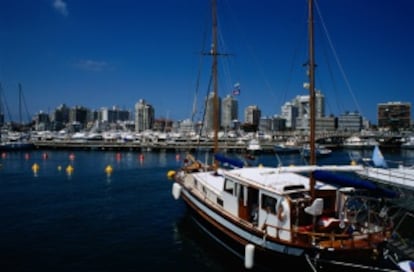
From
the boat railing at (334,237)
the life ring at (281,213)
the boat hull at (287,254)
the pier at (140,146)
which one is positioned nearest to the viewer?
the boat hull at (287,254)

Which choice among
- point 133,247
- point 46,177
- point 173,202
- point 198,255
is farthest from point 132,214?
point 46,177

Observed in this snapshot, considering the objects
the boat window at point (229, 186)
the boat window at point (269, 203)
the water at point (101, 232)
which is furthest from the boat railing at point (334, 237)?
the boat window at point (229, 186)

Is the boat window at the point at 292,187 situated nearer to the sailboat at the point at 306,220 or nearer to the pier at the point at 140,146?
the sailboat at the point at 306,220

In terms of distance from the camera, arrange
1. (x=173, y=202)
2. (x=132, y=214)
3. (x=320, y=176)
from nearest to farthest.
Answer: (x=320, y=176) < (x=132, y=214) < (x=173, y=202)

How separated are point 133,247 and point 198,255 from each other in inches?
160

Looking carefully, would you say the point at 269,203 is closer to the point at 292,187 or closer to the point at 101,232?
the point at 292,187

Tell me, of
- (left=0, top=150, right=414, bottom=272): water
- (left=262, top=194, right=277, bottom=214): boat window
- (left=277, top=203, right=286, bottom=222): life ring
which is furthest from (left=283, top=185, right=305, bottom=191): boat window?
(left=0, top=150, right=414, bottom=272): water

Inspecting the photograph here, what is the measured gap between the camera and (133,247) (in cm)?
2042

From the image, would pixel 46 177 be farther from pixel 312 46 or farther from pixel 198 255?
pixel 312 46

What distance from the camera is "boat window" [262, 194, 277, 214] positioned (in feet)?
52.6

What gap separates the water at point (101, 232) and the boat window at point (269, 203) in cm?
368

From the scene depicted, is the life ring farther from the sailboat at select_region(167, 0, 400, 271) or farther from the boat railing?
the boat railing

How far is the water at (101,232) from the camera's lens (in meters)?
18.2

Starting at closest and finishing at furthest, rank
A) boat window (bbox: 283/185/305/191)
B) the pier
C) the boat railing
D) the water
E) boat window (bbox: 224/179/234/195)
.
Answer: the boat railing, boat window (bbox: 283/185/305/191), the water, boat window (bbox: 224/179/234/195), the pier
